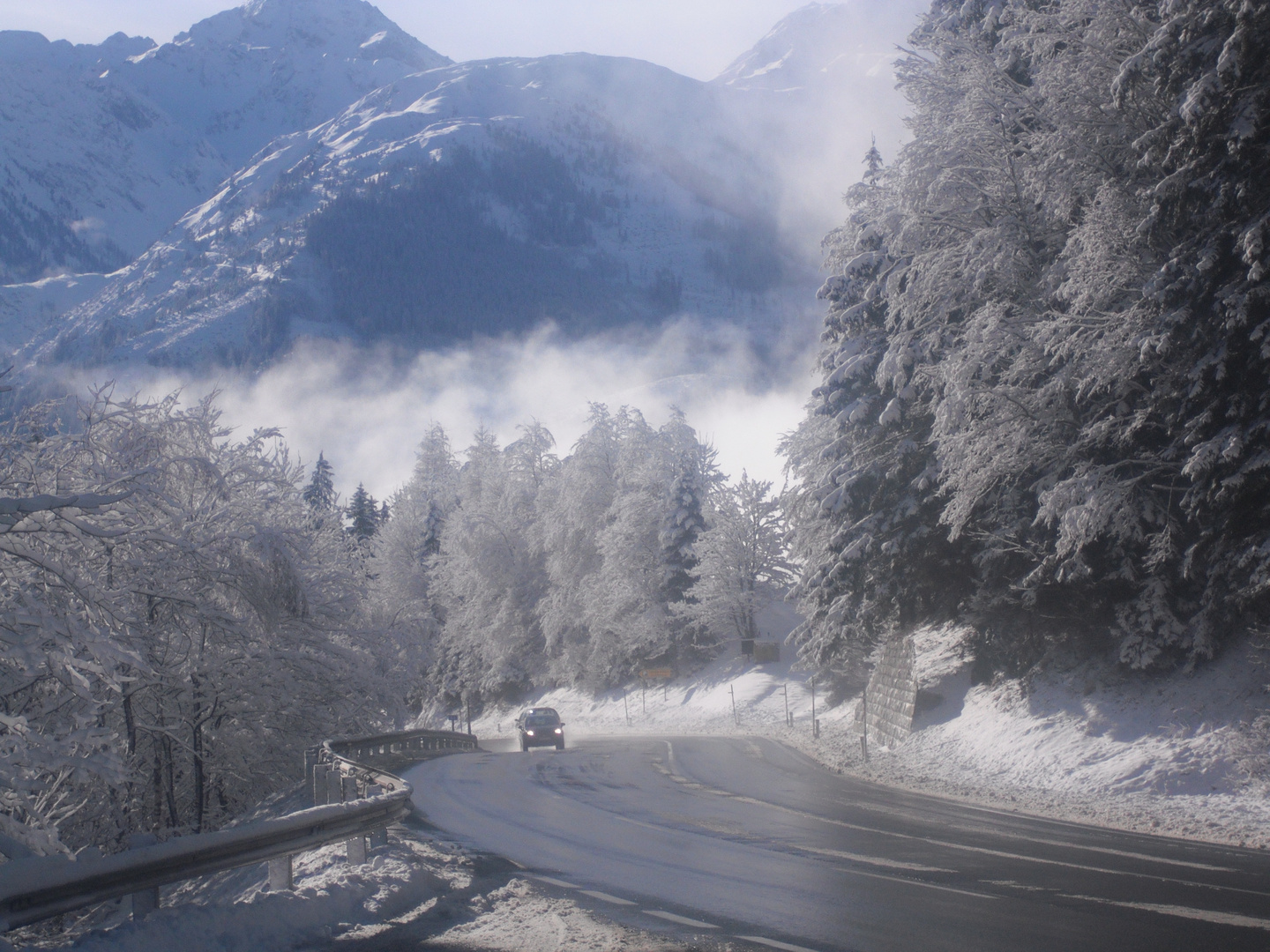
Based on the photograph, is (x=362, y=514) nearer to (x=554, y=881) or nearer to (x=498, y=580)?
(x=498, y=580)

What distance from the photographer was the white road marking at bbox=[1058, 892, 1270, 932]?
6.00 meters

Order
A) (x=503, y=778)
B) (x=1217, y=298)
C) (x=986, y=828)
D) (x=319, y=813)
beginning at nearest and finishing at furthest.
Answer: (x=319, y=813)
(x=986, y=828)
(x=1217, y=298)
(x=503, y=778)

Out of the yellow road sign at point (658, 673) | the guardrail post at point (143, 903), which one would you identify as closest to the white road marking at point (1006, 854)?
the guardrail post at point (143, 903)

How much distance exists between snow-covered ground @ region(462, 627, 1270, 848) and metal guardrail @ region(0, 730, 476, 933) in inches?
344

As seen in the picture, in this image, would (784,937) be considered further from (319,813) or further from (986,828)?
(986,828)

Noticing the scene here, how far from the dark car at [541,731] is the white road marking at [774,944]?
25699mm

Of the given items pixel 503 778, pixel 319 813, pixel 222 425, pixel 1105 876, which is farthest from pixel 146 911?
pixel 222 425

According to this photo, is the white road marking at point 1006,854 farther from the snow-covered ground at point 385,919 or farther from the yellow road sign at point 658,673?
the yellow road sign at point 658,673

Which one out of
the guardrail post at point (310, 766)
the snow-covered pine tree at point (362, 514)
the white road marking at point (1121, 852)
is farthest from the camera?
the snow-covered pine tree at point (362, 514)

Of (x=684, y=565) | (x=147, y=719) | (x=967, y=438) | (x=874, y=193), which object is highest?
(x=874, y=193)

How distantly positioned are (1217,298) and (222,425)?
1866 centimetres

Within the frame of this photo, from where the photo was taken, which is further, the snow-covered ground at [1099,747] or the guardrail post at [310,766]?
the guardrail post at [310,766]

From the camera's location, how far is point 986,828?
10.4 meters

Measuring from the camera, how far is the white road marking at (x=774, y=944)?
18.3 ft
